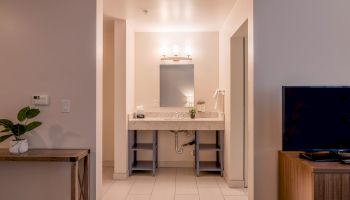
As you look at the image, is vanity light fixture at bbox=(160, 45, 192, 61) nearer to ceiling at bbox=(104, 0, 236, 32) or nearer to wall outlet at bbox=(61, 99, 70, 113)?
ceiling at bbox=(104, 0, 236, 32)

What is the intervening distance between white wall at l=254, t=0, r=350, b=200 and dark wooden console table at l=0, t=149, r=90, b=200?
1505 mm

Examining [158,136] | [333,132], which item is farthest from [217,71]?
[333,132]

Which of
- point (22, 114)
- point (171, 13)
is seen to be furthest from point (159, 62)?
point (22, 114)

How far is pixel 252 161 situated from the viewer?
2.54 meters

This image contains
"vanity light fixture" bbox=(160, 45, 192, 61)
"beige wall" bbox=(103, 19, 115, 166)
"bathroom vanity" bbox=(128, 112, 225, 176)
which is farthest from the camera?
"beige wall" bbox=(103, 19, 115, 166)

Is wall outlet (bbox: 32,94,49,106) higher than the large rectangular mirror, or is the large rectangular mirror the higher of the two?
the large rectangular mirror

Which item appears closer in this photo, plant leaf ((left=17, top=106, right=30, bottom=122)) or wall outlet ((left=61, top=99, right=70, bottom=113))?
plant leaf ((left=17, top=106, right=30, bottom=122))

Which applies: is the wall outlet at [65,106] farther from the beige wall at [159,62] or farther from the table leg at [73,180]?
the beige wall at [159,62]

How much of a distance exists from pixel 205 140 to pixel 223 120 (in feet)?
2.49

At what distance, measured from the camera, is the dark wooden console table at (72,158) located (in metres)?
2.25

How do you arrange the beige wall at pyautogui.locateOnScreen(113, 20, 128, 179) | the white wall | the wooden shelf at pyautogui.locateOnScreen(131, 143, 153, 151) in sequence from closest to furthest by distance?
1. the white wall
2. the beige wall at pyautogui.locateOnScreen(113, 20, 128, 179)
3. the wooden shelf at pyautogui.locateOnScreen(131, 143, 153, 151)

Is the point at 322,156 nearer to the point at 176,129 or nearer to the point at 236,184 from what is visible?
the point at 236,184

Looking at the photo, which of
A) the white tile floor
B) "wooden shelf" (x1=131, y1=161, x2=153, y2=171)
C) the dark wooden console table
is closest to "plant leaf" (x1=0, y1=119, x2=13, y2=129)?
the dark wooden console table

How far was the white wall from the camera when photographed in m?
2.49
